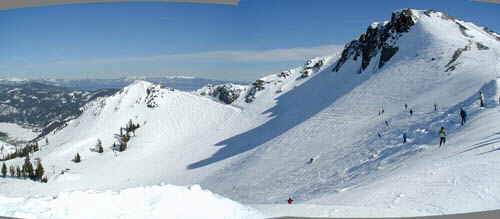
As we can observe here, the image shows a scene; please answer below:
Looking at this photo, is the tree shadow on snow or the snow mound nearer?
the snow mound

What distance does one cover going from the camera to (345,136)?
29.2m

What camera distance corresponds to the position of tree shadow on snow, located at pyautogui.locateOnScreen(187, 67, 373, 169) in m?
45.5

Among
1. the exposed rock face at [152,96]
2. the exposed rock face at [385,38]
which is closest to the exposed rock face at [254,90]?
the exposed rock face at [152,96]

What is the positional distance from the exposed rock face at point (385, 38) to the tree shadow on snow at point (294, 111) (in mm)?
4629

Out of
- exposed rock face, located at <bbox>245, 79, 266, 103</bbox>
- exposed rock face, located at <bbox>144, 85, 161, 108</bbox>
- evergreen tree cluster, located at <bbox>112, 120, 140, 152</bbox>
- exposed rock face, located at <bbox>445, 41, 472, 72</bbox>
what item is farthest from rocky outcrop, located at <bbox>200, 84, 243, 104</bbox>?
exposed rock face, located at <bbox>445, 41, 472, 72</bbox>

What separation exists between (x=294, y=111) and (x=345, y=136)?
2662cm

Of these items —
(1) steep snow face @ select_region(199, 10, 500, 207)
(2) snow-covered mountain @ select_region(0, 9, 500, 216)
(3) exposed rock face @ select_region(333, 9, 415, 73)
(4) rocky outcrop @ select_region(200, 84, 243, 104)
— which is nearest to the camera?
(2) snow-covered mountain @ select_region(0, 9, 500, 216)

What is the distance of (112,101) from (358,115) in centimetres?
7870

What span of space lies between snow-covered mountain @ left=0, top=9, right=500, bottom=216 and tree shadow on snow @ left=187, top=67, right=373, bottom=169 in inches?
16.5

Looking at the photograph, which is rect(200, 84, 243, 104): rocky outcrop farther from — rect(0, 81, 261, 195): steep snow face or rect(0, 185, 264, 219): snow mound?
rect(0, 185, 264, 219): snow mound

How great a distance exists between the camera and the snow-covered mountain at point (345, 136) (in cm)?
1177

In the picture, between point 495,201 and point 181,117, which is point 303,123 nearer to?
point 495,201

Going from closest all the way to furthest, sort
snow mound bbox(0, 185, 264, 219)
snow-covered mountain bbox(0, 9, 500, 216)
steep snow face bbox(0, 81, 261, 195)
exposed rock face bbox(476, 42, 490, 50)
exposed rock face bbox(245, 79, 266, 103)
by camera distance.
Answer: snow mound bbox(0, 185, 264, 219) → snow-covered mountain bbox(0, 9, 500, 216) → exposed rock face bbox(476, 42, 490, 50) → steep snow face bbox(0, 81, 261, 195) → exposed rock face bbox(245, 79, 266, 103)

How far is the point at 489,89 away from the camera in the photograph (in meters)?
23.5
